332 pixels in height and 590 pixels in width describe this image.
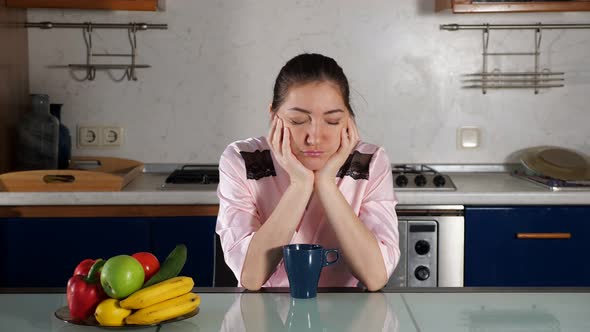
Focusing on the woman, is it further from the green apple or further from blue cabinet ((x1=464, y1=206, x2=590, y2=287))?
blue cabinet ((x1=464, y1=206, x2=590, y2=287))

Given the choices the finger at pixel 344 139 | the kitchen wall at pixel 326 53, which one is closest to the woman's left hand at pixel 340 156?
the finger at pixel 344 139

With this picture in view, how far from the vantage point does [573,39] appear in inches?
148

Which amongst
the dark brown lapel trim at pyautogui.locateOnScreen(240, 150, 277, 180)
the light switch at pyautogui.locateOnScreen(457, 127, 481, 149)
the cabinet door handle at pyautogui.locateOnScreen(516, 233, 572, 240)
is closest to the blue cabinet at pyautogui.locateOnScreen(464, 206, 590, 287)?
the cabinet door handle at pyautogui.locateOnScreen(516, 233, 572, 240)

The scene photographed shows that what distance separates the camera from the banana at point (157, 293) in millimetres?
1529

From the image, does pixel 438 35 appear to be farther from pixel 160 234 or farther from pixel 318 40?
pixel 160 234

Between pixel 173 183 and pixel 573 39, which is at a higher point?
pixel 573 39

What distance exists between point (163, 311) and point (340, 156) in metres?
0.74

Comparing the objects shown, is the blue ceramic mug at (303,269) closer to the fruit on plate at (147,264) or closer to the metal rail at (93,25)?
the fruit on plate at (147,264)

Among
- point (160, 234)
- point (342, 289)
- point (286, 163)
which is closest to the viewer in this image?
point (342, 289)

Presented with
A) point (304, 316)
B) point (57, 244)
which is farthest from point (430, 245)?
point (304, 316)

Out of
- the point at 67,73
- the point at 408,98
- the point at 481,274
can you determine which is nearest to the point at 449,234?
the point at 481,274

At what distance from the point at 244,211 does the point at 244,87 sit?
→ 1.66 meters

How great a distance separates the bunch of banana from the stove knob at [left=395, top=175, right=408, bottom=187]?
1.82 metres

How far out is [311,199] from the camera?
2299 millimetres
